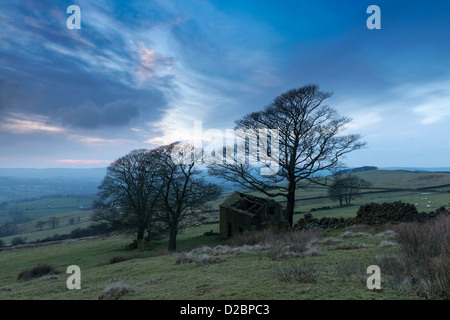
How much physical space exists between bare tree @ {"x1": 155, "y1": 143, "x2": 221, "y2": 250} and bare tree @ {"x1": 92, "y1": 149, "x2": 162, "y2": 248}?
12.1 ft

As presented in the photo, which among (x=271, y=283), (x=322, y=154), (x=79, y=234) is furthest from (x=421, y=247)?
(x=79, y=234)

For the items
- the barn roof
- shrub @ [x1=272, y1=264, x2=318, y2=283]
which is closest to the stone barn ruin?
the barn roof

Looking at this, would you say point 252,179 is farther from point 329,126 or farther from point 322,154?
point 329,126

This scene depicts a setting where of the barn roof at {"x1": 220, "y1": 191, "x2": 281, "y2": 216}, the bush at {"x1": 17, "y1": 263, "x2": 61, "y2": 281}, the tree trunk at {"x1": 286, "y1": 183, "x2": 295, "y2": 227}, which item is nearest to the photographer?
the bush at {"x1": 17, "y1": 263, "x2": 61, "y2": 281}

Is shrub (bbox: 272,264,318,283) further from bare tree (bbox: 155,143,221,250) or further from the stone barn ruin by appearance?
bare tree (bbox: 155,143,221,250)

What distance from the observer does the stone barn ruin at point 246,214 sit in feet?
72.8

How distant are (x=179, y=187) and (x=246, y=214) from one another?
7410 mm

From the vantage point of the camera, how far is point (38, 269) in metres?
12.8

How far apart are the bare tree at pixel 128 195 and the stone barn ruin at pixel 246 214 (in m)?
8.70

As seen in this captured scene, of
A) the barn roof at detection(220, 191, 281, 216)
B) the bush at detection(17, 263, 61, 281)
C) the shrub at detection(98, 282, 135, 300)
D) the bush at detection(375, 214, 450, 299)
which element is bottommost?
the bush at detection(17, 263, 61, 281)

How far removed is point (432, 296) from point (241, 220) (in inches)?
827

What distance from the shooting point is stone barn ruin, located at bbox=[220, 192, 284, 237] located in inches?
874

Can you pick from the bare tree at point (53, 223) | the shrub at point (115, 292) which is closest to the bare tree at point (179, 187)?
the shrub at point (115, 292)

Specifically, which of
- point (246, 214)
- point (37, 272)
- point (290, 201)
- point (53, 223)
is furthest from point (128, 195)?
point (53, 223)
